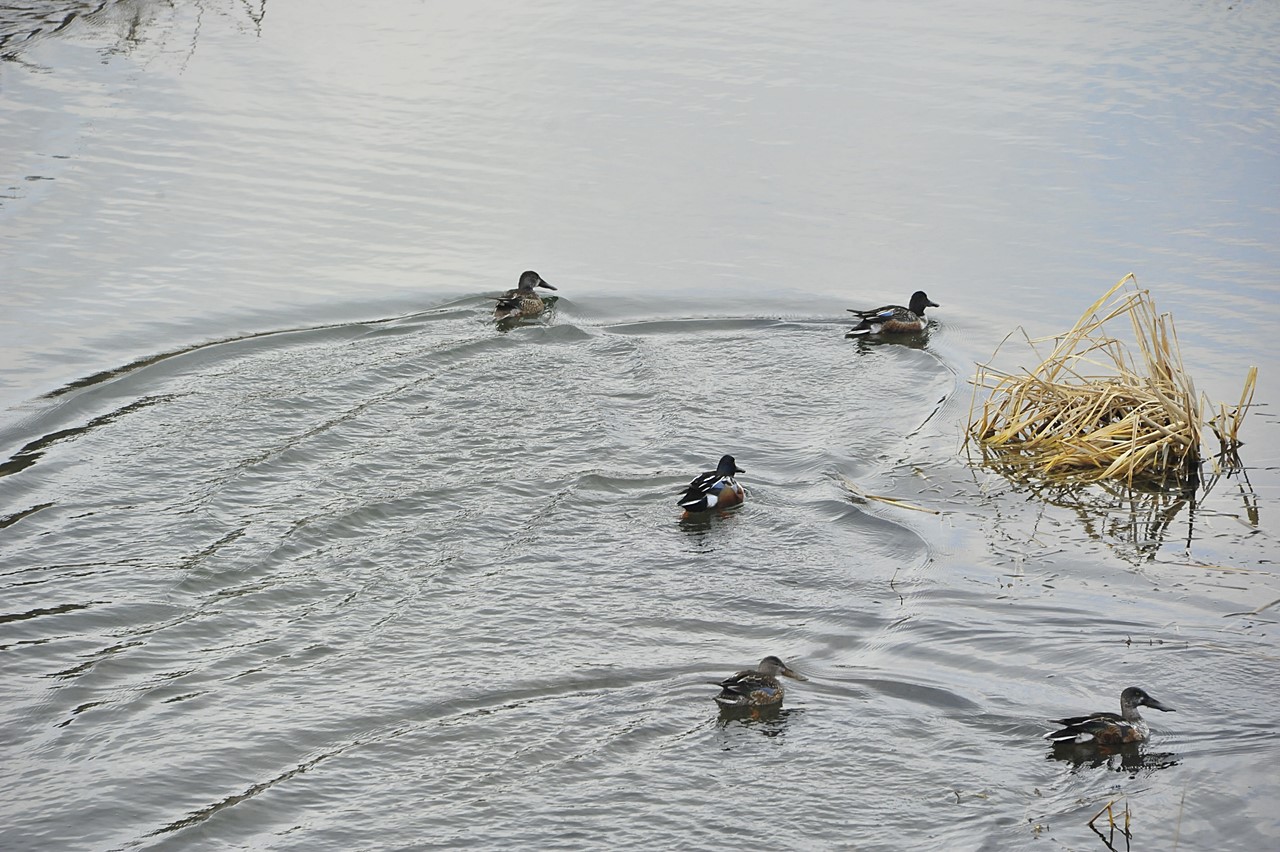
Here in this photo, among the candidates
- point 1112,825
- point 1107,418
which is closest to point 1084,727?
point 1112,825

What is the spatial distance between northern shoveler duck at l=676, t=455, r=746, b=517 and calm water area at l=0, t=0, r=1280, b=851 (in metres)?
0.15

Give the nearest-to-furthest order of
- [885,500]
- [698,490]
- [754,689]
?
[754,689]
[698,490]
[885,500]

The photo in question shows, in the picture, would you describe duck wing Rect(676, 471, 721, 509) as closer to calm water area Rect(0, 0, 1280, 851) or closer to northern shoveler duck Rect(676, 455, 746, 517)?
northern shoveler duck Rect(676, 455, 746, 517)

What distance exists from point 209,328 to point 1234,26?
17609mm

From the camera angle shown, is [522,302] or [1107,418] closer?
[1107,418]

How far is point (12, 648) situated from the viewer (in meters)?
8.24

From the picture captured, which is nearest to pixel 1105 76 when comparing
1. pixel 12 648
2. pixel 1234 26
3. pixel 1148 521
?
pixel 1234 26

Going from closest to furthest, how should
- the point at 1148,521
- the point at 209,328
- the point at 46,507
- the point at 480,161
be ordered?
the point at 46,507 → the point at 1148,521 → the point at 209,328 → the point at 480,161

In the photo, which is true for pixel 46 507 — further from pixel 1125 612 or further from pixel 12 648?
pixel 1125 612

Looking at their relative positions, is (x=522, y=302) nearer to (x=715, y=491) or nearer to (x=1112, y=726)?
(x=715, y=491)

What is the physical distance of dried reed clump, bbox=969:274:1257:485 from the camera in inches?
447

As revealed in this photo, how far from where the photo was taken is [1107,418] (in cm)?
1188

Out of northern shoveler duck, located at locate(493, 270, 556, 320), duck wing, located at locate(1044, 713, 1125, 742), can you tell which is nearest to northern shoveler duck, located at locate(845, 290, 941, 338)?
northern shoveler duck, located at locate(493, 270, 556, 320)

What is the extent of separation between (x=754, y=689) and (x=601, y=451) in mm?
3835
